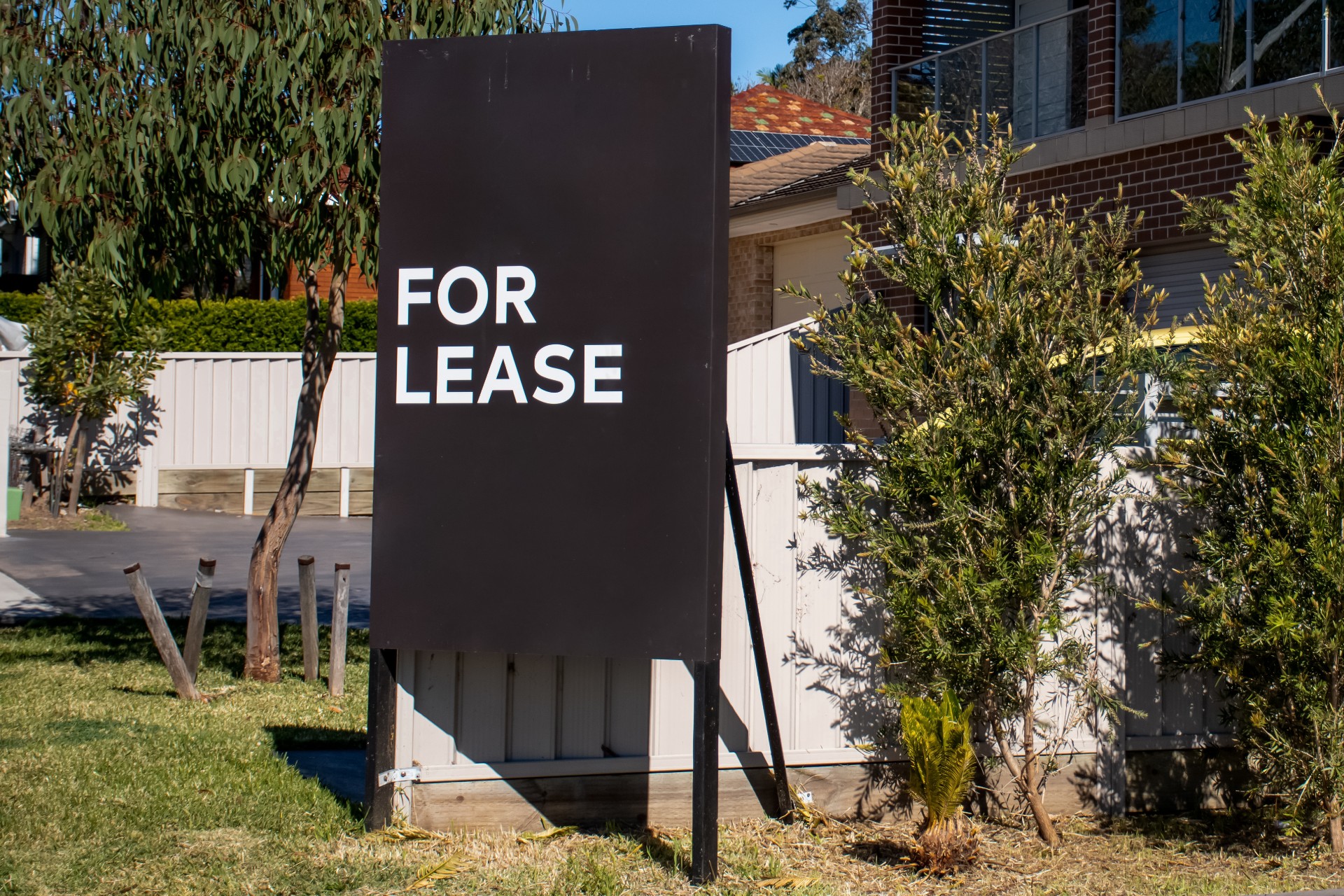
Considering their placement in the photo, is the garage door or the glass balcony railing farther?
the glass balcony railing

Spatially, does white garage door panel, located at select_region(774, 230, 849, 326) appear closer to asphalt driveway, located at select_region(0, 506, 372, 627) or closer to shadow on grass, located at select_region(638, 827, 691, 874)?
asphalt driveway, located at select_region(0, 506, 372, 627)

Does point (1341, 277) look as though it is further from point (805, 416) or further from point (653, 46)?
point (805, 416)

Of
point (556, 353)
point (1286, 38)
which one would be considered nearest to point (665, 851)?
point (556, 353)

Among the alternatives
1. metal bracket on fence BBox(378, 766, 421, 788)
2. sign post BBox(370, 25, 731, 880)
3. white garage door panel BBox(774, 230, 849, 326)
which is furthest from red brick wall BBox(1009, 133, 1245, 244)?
metal bracket on fence BBox(378, 766, 421, 788)

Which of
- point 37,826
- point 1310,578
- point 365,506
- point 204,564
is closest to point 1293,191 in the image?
point 1310,578

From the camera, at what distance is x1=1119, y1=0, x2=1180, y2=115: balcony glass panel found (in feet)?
35.1

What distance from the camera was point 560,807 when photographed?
5.16 metres

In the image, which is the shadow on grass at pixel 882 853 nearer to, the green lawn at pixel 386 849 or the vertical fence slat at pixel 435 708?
the green lawn at pixel 386 849

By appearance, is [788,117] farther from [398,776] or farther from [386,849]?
[386,849]

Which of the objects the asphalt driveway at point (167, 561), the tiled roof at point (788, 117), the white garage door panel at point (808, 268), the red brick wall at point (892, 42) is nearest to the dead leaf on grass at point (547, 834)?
the asphalt driveway at point (167, 561)

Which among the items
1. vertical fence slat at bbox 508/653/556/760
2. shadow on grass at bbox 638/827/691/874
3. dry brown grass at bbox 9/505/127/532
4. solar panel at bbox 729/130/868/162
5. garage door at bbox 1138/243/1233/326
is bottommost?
shadow on grass at bbox 638/827/691/874

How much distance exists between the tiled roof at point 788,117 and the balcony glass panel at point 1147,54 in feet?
42.4

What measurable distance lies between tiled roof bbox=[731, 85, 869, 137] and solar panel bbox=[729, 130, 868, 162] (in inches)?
30.1

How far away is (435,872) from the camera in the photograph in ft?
15.1
